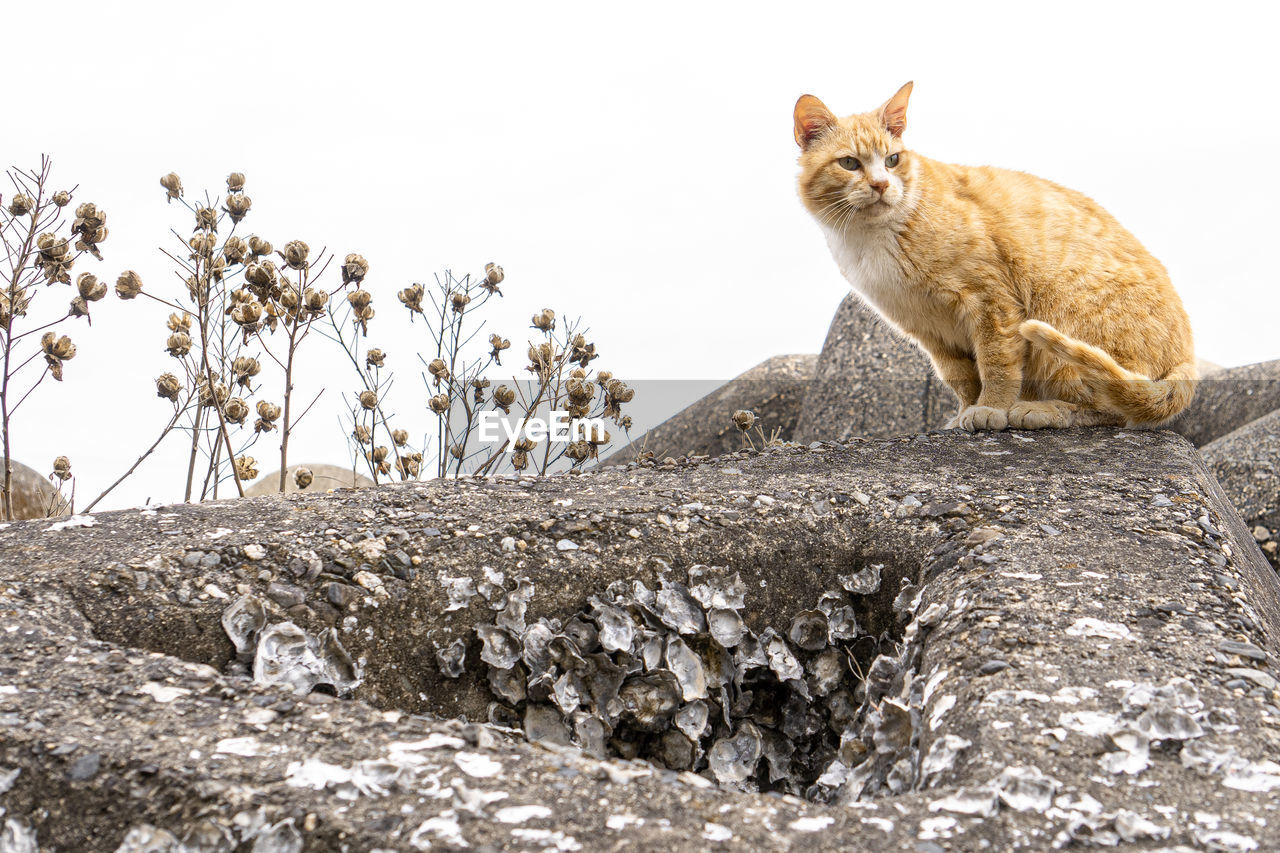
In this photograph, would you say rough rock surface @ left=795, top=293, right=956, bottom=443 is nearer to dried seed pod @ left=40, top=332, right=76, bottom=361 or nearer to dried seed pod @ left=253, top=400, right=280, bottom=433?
dried seed pod @ left=253, top=400, right=280, bottom=433

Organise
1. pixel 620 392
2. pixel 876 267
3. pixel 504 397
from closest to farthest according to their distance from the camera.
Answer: pixel 876 267, pixel 504 397, pixel 620 392

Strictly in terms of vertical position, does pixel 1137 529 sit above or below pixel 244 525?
below

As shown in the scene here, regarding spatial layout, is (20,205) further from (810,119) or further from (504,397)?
(810,119)

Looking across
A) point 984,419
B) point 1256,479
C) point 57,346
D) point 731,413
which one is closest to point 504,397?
point 57,346

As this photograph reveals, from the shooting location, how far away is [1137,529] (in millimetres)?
2180

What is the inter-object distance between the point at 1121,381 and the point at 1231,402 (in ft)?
10.4

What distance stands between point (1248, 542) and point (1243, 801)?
5.95ft

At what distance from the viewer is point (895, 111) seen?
3256 millimetres

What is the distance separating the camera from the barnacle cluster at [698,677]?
1.90 metres

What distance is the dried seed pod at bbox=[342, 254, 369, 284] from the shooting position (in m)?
3.03

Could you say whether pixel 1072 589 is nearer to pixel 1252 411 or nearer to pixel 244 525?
pixel 244 525

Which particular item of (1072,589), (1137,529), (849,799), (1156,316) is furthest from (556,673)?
(1156,316)

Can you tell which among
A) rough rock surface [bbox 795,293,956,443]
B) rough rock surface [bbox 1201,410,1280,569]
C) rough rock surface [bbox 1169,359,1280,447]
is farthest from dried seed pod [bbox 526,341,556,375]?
rough rock surface [bbox 1169,359,1280,447]

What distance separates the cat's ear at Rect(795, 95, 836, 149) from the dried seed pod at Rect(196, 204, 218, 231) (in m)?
1.91
